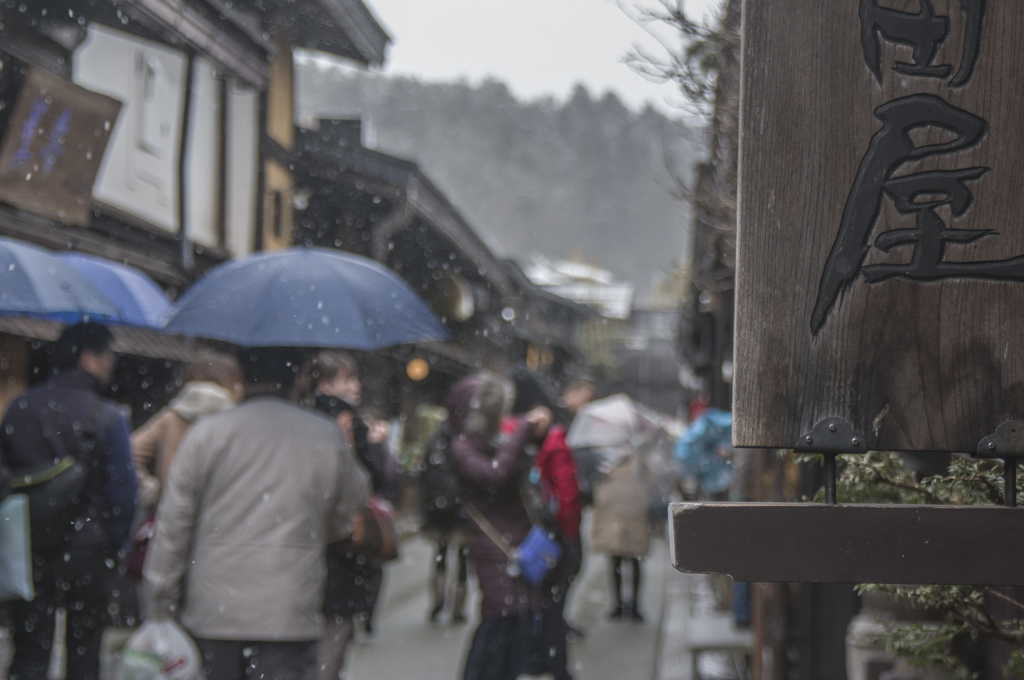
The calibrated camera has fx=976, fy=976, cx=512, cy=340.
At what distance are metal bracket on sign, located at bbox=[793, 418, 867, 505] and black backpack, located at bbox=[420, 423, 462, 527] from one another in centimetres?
476

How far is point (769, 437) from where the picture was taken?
1788 millimetres

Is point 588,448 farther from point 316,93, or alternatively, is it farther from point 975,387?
point 316,93

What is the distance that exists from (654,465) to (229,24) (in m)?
5.40

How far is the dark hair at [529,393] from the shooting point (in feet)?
19.3

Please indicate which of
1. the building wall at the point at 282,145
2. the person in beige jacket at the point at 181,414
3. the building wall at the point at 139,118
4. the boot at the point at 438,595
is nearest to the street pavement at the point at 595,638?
the boot at the point at 438,595

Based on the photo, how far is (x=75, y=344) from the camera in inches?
172

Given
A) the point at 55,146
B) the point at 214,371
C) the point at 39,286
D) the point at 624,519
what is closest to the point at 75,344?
the point at 39,286

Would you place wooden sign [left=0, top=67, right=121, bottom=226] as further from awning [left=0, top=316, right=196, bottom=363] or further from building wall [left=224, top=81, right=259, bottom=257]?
building wall [left=224, top=81, right=259, bottom=257]

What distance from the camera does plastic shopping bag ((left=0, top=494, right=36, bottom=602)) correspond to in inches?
155

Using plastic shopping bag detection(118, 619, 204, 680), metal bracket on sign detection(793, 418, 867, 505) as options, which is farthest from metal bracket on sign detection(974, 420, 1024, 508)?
plastic shopping bag detection(118, 619, 204, 680)

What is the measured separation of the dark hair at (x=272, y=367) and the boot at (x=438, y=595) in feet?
16.1

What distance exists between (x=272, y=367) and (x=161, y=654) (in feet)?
3.87

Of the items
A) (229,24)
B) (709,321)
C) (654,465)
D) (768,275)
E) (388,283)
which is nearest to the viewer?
(768,275)

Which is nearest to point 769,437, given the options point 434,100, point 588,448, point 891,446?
point 891,446
